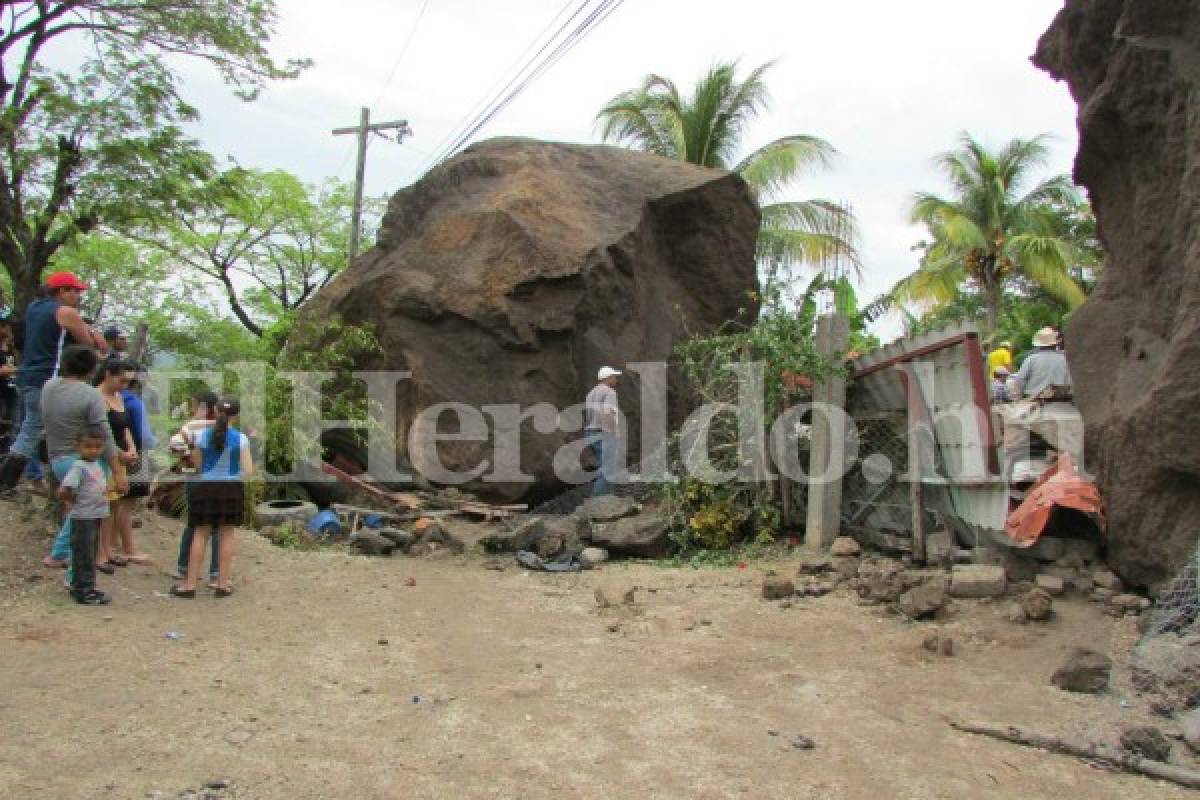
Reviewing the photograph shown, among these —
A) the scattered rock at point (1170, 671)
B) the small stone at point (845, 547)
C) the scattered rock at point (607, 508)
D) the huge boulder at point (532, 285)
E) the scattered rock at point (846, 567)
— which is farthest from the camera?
the huge boulder at point (532, 285)

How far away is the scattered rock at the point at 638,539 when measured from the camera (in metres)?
8.46

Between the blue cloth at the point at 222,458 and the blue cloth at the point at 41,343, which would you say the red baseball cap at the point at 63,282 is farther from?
the blue cloth at the point at 222,458

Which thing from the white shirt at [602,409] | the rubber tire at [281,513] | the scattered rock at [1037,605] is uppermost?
the white shirt at [602,409]

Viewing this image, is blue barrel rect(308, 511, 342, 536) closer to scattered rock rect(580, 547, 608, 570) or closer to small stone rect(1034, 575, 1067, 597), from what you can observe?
scattered rock rect(580, 547, 608, 570)

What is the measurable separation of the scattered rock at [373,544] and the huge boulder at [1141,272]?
19.0 ft

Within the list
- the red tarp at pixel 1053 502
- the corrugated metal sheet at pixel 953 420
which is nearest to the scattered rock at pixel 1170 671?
the red tarp at pixel 1053 502

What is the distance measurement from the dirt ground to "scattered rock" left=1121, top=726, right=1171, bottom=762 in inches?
6.1

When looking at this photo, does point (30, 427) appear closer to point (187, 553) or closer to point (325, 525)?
point (187, 553)

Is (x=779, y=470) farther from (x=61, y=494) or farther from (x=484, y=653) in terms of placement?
(x=61, y=494)

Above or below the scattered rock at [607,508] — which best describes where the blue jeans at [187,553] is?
below

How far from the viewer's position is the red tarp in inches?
243

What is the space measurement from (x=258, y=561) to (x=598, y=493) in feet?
11.9

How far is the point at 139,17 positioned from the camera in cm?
1124

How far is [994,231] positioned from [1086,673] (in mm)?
22222
